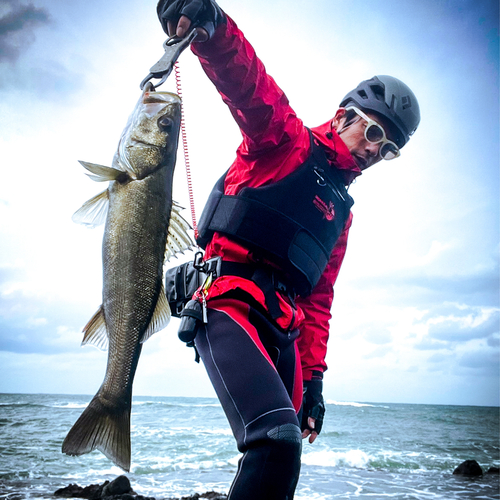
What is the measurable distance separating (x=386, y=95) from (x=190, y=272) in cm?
203

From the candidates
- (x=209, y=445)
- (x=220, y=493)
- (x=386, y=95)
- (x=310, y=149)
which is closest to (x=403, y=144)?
(x=386, y=95)

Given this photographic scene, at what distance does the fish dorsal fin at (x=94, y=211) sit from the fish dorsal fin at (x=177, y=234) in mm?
304

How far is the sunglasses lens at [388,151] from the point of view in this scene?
3.38 m

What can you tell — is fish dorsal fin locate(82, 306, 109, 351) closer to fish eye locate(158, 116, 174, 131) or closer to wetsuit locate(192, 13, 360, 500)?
wetsuit locate(192, 13, 360, 500)

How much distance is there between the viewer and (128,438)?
1905mm

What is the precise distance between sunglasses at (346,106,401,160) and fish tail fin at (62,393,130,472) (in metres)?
2.46

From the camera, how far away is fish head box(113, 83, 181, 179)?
211cm

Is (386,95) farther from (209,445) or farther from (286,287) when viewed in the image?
(209,445)

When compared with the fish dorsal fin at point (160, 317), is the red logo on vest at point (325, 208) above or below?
above

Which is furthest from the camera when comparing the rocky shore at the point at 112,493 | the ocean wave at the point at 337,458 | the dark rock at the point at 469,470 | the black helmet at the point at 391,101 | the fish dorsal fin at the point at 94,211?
the ocean wave at the point at 337,458

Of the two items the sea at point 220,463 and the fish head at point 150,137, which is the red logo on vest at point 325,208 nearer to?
the fish head at point 150,137

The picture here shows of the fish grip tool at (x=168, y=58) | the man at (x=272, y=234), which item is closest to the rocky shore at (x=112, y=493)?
the man at (x=272, y=234)

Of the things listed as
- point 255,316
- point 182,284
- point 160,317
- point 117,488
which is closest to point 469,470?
point 117,488

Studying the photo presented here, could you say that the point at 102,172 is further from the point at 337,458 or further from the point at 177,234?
the point at 337,458
